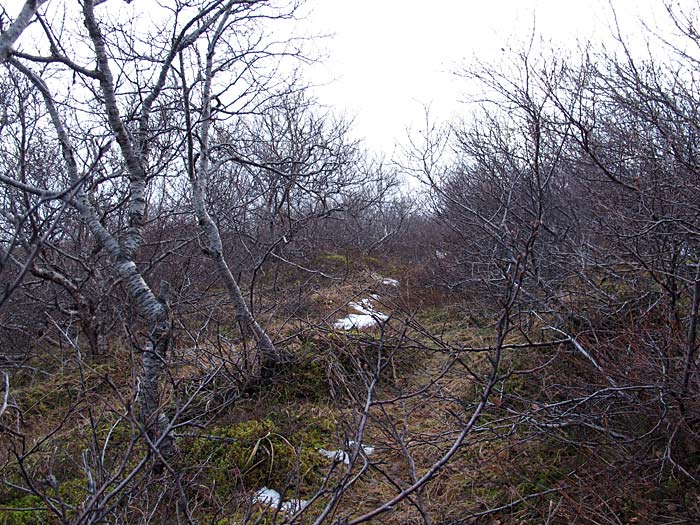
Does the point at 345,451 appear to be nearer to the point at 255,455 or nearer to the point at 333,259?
the point at 255,455

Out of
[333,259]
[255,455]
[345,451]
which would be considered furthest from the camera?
[333,259]

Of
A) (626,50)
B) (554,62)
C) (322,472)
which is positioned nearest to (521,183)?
(554,62)

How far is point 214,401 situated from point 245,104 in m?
3.16

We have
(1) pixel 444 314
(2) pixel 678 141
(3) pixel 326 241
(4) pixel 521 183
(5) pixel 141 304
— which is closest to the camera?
(5) pixel 141 304

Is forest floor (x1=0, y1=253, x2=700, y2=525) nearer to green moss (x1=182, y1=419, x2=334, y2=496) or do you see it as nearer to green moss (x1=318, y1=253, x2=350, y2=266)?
green moss (x1=182, y1=419, x2=334, y2=496)

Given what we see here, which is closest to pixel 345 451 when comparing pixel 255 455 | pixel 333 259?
pixel 255 455

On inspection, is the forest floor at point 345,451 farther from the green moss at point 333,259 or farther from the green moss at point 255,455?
the green moss at point 333,259

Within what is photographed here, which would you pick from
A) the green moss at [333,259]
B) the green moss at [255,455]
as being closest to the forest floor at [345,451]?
the green moss at [255,455]

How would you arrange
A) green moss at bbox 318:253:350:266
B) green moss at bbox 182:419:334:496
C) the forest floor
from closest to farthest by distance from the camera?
the forest floor
green moss at bbox 182:419:334:496
green moss at bbox 318:253:350:266

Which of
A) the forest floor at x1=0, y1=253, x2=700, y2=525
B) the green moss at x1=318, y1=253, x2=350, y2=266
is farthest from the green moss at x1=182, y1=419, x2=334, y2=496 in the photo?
the green moss at x1=318, y1=253, x2=350, y2=266

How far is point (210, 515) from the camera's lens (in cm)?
288

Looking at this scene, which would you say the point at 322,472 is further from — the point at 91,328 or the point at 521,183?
the point at 521,183

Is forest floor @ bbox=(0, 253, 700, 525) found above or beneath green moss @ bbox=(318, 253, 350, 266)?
beneath

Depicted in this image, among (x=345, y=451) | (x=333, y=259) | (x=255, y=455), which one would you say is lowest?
(x=255, y=455)
